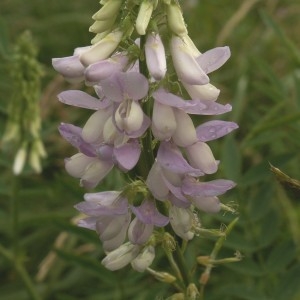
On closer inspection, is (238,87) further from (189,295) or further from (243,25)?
(189,295)

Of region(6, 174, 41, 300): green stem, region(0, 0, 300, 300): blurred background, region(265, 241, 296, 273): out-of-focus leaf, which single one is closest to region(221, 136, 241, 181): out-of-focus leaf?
region(0, 0, 300, 300): blurred background

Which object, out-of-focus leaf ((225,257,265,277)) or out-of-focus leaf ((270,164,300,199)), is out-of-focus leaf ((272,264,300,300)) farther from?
out-of-focus leaf ((270,164,300,199))

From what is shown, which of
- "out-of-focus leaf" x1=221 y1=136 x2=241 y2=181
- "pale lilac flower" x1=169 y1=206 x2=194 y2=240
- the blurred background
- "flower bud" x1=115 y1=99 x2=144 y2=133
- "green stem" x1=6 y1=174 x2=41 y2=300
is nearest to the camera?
"flower bud" x1=115 y1=99 x2=144 y2=133

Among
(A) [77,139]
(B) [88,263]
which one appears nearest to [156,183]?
(A) [77,139]

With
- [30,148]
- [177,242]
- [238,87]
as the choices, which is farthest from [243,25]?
[177,242]

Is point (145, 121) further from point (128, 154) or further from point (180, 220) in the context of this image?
point (180, 220)

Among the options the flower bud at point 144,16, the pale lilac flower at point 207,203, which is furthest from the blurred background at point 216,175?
the flower bud at point 144,16
